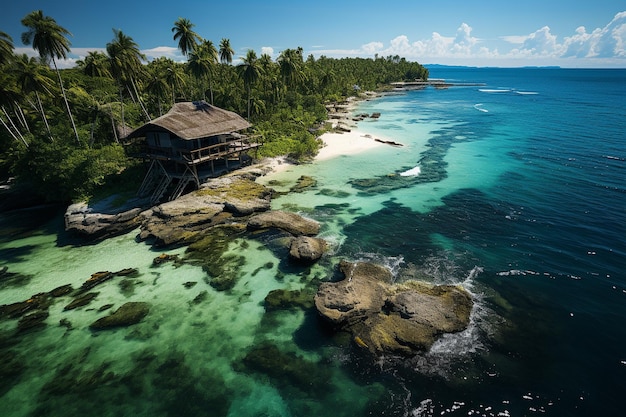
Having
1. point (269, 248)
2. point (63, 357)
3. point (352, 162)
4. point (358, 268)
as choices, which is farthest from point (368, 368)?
point (352, 162)

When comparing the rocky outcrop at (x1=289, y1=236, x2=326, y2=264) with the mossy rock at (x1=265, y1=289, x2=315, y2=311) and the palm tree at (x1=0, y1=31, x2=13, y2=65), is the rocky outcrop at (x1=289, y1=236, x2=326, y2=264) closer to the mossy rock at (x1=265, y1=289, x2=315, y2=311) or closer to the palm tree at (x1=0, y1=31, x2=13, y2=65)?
the mossy rock at (x1=265, y1=289, x2=315, y2=311)

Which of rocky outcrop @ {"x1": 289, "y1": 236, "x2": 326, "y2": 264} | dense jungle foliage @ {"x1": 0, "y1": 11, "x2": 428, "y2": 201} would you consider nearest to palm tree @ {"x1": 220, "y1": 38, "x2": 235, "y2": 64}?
dense jungle foliage @ {"x1": 0, "y1": 11, "x2": 428, "y2": 201}

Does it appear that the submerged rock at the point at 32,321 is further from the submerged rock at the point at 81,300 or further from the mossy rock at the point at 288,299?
the mossy rock at the point at 288,299

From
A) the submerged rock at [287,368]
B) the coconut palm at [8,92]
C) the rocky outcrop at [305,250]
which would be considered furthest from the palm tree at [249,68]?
the submerged rock at [287,368]

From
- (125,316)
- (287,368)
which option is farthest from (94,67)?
(287,368)

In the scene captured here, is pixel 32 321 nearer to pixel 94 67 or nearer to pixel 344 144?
pixel 94 67
